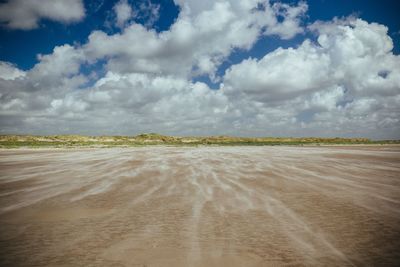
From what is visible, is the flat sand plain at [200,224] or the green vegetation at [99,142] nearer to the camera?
the flat sand plain at [200,224]

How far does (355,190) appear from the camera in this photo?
8.66m

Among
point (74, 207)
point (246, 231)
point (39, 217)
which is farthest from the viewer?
point (74, 207)

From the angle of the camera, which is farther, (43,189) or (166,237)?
(43,189)

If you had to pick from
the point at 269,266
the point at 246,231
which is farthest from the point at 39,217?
the point at 269,266

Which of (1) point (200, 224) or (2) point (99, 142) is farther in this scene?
(2) point (99, 142)

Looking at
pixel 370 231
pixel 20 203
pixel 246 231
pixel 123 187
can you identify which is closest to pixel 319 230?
pixel 370 231

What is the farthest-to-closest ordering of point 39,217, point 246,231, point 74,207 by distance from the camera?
point 74,207
point 39,217
point 246,231

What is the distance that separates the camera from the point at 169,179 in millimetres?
10891

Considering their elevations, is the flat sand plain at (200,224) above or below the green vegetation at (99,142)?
below

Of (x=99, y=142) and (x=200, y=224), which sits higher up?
→ (x=99, y=142)

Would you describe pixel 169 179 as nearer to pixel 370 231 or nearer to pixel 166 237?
pixel 166 237

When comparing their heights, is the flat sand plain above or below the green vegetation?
below

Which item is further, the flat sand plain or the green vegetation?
the green vegetation

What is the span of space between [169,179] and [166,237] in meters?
6.30
